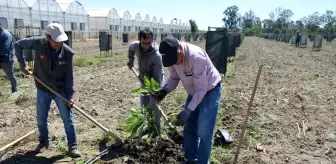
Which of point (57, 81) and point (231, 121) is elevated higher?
point (57, 81)

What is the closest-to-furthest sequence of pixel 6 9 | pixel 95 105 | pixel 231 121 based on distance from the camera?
pixel 231 121
pixel 95 105
pixel 6 9

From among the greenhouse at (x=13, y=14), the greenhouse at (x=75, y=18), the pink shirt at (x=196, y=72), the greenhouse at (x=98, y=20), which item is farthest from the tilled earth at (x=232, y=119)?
the greenhouse at (x=98, y=20)

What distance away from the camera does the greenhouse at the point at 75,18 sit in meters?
32.0

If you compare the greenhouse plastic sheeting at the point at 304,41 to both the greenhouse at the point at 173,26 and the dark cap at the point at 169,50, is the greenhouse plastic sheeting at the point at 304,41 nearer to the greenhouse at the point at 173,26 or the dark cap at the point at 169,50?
the dark cap at the point at 169,50

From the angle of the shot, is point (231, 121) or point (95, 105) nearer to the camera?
point (231, 121)

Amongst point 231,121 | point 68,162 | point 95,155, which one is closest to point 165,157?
point 95,155

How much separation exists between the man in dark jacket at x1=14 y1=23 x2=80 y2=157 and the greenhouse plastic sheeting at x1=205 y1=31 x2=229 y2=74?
640 centimetres

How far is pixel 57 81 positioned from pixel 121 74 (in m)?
7.49

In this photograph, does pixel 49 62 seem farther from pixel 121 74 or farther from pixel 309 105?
pixel 121 74

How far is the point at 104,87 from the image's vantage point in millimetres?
9055

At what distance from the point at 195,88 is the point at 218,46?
6.71 meters

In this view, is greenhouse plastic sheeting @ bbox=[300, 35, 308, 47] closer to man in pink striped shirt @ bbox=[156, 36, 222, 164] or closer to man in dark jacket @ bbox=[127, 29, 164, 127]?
man in dark jacket @ bbox=[127, 29, 164, 127]

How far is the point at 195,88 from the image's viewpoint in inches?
134

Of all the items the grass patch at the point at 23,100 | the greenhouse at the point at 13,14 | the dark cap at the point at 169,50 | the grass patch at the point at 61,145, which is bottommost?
the grass patch at the point at 61,145
